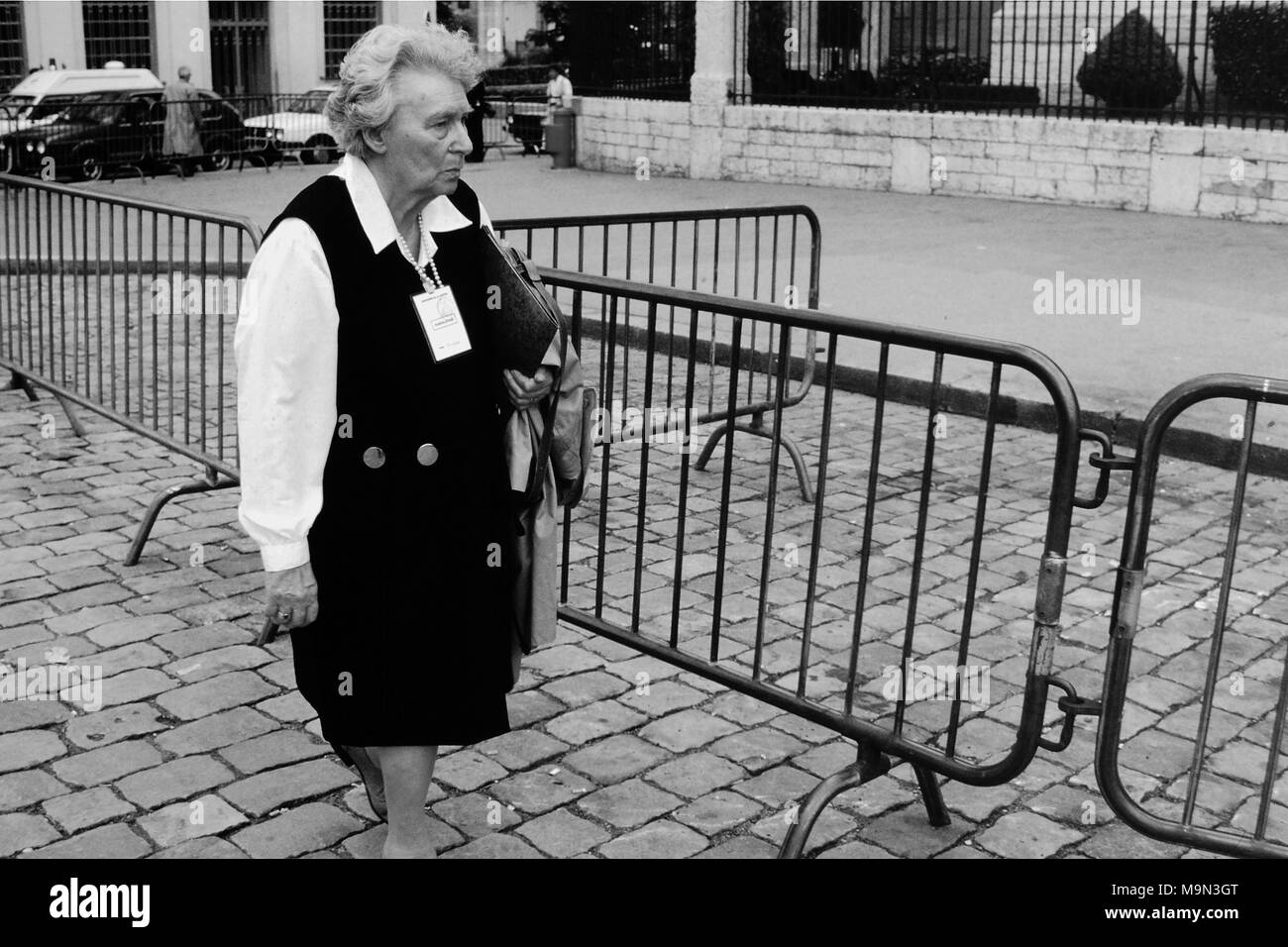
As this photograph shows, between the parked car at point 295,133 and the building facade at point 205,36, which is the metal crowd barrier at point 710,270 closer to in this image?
the parked car at point 295,133

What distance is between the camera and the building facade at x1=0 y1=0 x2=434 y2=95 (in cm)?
3647

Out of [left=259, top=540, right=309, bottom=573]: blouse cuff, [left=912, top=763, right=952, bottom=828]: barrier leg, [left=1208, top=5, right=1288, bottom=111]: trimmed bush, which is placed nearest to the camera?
[left=259, top=540, right=309, bottom=573]: blouse cuff

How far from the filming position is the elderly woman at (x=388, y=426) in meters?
3.23

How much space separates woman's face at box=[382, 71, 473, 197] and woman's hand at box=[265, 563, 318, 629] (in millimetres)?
891

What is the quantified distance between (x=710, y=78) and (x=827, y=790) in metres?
18.2

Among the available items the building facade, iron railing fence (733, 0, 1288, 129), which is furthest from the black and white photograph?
the building facade

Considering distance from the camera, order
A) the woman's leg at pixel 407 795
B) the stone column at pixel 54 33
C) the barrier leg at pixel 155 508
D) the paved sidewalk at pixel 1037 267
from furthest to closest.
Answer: the stone column at pixel 54 33 → the paved sidewalk at pixel 1037 267 → the barrier leg at pixel 155 508 → the woman's leg at pixel 407 795

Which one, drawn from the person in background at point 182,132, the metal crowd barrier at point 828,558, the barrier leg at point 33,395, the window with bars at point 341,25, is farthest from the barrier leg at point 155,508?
the window with bars at point 341,25

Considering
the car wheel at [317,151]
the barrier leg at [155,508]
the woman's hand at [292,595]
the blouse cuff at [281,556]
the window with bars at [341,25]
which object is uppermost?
the window with bars at [341,25]

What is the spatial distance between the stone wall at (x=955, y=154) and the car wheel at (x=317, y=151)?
536 cm

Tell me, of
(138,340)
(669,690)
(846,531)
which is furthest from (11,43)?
(669,690)

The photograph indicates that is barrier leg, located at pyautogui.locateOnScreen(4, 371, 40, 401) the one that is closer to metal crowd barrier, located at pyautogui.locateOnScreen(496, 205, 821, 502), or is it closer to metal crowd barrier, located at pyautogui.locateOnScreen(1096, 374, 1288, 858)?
metal crowd barrier, located at pyautogui.locateOnScreen(496, 205, 821, 502)

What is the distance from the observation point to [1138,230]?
574 inches
